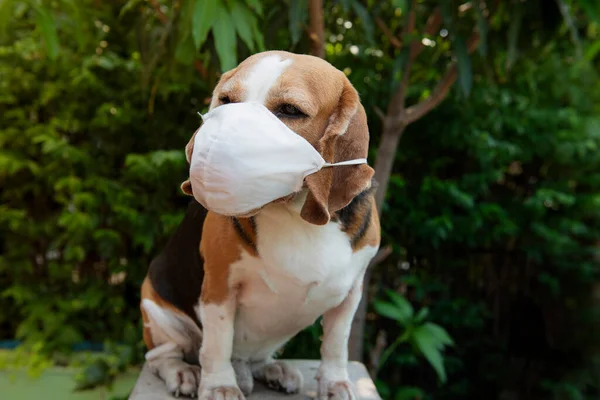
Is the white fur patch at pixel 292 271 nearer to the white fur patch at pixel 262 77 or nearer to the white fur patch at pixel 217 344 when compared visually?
the white fur patch at pixel 217 344

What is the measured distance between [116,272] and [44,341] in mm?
446

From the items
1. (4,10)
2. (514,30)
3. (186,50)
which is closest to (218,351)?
(186,50)

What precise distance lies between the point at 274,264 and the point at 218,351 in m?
0.25

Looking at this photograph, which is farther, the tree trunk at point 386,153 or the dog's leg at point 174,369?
the tree trunk at point 386,153

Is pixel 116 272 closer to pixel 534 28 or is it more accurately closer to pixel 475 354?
pixel 475 354

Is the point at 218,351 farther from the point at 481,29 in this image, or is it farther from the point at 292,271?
the point at 481,29

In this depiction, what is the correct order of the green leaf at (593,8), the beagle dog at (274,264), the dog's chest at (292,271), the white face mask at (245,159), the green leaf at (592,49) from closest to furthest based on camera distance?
the white face mask at (245,159) → the beagle dog at (274,264) → the dog's chest at (292,271) → the green leaf at (593,8) → the green leaf at (592,49)

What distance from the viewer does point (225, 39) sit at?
4.68 feet

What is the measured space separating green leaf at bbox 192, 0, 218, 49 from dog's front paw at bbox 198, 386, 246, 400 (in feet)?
2.63

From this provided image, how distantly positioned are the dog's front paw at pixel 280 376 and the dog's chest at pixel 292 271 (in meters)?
0.22

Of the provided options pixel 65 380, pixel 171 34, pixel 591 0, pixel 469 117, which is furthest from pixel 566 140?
pixel 65 380

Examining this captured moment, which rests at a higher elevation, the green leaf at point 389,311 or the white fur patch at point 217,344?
the white fur patch at point 217,344

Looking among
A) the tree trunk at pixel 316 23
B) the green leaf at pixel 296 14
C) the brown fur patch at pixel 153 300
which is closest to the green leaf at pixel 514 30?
the tree trunk at pixel 316 23

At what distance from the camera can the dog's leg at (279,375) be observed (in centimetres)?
139
